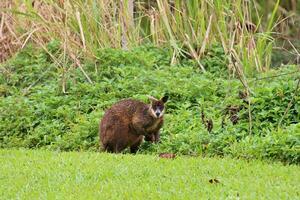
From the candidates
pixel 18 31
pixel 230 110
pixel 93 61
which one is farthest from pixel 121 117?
pixel 18 31

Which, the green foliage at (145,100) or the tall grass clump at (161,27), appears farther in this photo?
the tall grass clump at (161,27)

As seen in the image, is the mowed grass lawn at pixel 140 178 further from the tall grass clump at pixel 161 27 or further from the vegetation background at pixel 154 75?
the tall grass clump at pixel 161 27

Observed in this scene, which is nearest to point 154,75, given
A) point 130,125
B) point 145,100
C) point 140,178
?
point 145,100

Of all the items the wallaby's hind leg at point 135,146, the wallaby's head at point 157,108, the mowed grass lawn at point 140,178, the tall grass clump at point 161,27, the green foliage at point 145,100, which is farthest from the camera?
the tall grass clump at point 161,27

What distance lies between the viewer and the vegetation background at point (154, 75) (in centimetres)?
976

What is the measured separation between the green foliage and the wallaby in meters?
0.22

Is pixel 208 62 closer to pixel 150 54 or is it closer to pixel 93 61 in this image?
pixel 150 54

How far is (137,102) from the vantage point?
33.1 ft

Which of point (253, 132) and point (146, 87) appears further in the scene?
point (146, 87)

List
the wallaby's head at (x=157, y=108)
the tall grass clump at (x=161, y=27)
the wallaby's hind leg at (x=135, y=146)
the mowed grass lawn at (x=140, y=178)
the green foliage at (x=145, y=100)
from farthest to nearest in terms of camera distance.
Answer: the tall grass clump at (x=161, y=27)
the wallaby's hind leg at (x=135, y=146)
the wallaby's head at (x=157, y=108)
the green foliage at (x=145, y=100)
the mowed grass lawn at (x=140, y=178)

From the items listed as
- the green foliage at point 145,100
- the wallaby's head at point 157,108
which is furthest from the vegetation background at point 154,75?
the wallaby's head at point 157,108

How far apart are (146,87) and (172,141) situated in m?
1.80

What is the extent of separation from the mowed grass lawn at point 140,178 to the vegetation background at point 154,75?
0.77m

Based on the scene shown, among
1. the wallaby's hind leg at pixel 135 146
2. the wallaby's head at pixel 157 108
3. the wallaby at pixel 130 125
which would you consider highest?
the wallaby's head at pixel 157 108
